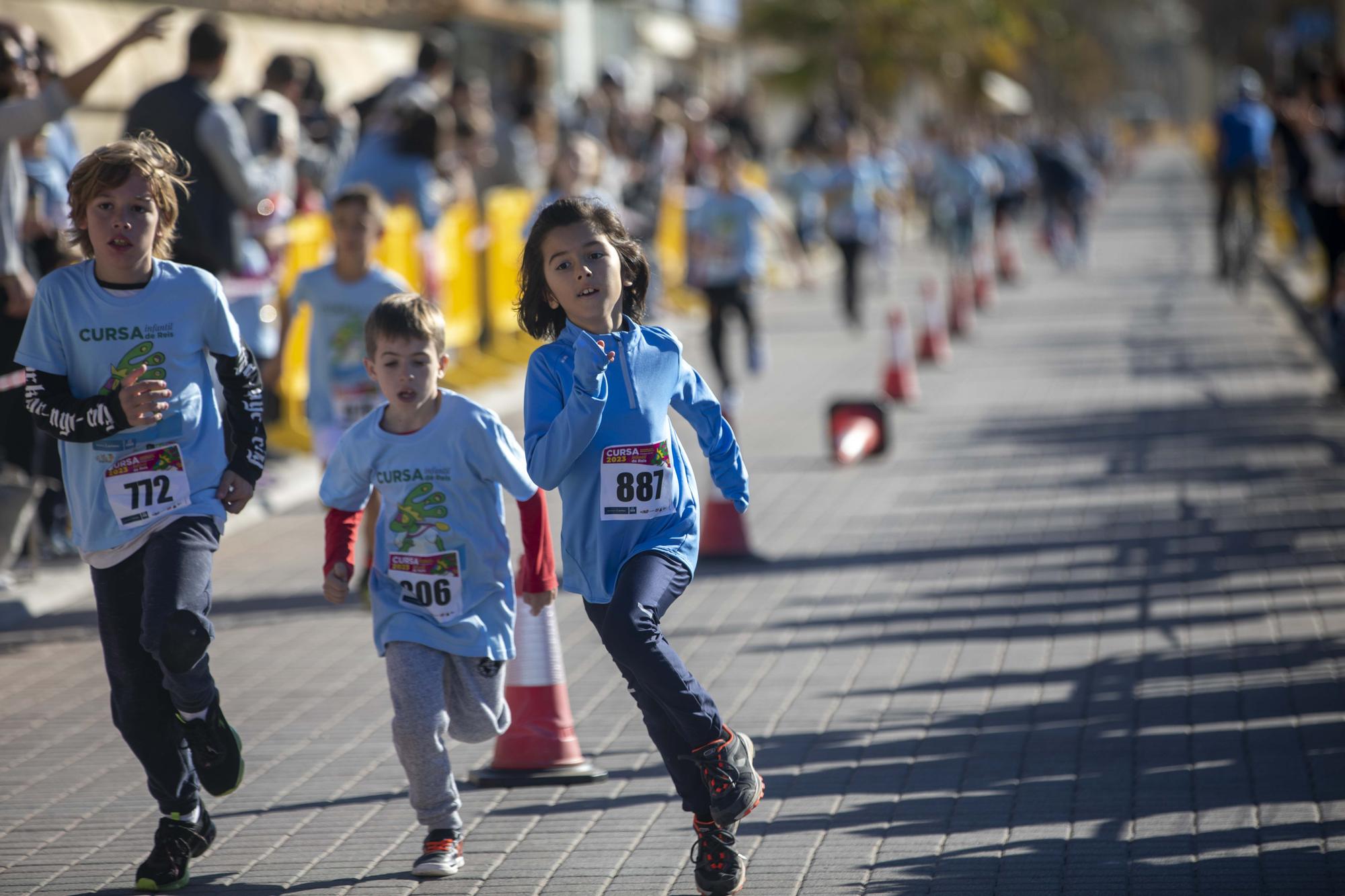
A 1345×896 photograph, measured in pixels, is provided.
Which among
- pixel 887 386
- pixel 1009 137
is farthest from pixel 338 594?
pixel 1009 137

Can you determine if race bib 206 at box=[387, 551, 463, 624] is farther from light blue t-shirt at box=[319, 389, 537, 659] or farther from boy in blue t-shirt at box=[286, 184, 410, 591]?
boy in blue t-shirt at box=[286, 184, 410, 591]

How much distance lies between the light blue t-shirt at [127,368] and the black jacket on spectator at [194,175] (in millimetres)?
4393

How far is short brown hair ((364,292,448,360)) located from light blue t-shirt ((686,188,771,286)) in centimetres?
921

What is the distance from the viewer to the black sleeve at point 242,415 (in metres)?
5.07

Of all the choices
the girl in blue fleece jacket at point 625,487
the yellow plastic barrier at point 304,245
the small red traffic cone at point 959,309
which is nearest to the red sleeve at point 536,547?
the girl in blue fleece jacket at point 625,487

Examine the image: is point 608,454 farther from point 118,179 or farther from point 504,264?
point 504,264

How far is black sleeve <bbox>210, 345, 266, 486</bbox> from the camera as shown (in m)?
5.07

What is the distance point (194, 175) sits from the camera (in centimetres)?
962

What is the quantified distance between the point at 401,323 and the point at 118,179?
798 millimetres

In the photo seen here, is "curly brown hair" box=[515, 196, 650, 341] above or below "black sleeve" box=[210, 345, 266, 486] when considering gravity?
above

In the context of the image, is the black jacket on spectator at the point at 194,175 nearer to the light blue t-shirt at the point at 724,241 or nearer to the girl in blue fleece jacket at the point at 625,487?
the girl in blue fleece jacket at the point at 625,487

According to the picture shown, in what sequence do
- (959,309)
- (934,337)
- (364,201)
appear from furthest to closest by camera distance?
(959,309), (934,337), (364,201)

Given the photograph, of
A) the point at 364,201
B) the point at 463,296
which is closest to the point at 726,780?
the point at 364,201

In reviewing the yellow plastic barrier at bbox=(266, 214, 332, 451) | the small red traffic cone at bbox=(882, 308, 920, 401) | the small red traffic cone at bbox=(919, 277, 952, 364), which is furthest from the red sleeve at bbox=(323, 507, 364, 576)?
the small red traffic cone at bbox=(919, 277, 952, 364)
